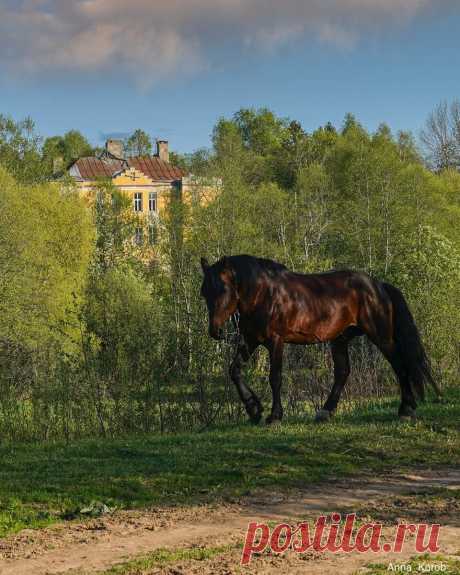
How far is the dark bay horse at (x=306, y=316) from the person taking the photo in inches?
444

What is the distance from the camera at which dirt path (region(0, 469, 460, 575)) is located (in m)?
5.73

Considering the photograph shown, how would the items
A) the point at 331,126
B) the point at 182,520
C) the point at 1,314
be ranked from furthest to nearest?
the point at 331,126 → the point at 1,314 → the point at 182,520

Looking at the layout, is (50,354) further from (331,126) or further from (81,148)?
(81,148)

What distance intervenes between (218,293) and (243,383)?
52.8 inches

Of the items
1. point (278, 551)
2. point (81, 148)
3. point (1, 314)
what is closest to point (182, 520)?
point (278, 551)

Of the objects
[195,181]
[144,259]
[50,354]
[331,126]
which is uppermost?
[331,126]

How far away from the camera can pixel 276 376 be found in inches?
464

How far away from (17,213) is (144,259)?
15.9m

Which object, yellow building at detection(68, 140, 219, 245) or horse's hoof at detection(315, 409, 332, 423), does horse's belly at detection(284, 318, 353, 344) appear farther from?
yellow building at detection(68, 140, 219, 245)

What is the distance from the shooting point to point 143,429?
13.6 metres

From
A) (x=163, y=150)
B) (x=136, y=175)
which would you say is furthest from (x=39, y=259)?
(x=163, y=150)

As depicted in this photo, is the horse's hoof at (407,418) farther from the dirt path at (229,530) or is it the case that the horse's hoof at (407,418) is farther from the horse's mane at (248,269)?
the dirt path at (229,530)

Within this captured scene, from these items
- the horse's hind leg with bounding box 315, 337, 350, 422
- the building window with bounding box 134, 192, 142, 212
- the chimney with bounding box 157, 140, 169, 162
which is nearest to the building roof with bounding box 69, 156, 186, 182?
the chimney with bounding box 157, 140, 169, 162

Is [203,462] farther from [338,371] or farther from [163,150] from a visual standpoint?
[163,150]
